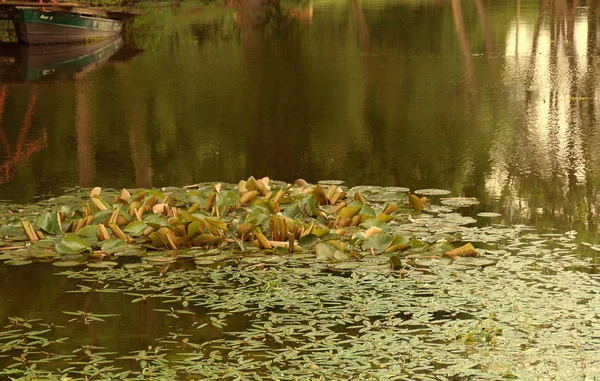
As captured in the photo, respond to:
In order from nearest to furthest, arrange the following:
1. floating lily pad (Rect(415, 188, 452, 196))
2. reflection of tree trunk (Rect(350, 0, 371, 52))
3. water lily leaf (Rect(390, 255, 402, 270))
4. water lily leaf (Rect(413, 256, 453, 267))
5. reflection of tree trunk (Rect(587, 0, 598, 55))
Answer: water lily leaf (Rect(390, 255, 402, 270)) → water lily leaf (Rect(413, 256, 453, 267)) → floating lily pad (Rect(415, 188, 452, 196)) → reflection of tree trunk (Rect(587, 0, 598, 55)) → reflection of tree trunk (Rect(350, 0, 371, 52))

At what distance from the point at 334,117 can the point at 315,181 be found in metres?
5.50

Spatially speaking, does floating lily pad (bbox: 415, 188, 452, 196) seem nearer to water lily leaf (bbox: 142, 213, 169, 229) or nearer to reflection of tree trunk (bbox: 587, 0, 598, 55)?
water lily leaf (bbox: 142, 213, 169, 229)

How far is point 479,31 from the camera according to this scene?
37.0 m

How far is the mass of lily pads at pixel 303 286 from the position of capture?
7250mm

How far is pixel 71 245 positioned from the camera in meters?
10.0

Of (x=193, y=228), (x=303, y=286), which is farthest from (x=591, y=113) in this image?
(x=303, y=286)

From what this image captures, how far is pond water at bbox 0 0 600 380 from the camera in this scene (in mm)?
7480

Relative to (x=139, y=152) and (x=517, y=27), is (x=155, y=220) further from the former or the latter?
(x=517, y=27)

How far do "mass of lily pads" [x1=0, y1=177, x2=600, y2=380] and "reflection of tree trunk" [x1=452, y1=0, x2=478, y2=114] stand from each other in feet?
29.3

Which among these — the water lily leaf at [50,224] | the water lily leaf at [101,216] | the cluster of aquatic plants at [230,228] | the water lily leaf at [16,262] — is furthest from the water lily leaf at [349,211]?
the water lily leaf at [16,262]

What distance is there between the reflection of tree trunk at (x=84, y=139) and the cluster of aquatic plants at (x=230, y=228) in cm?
244

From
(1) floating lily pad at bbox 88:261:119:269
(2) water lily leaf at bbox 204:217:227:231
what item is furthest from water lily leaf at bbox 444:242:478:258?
(1) floating lily pad at bbox 88:261:119:269

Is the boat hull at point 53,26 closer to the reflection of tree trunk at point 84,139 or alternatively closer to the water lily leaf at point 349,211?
the reflection of tree trunk at point 84,139

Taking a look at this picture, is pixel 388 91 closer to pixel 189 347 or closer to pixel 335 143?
pixel 335 143
